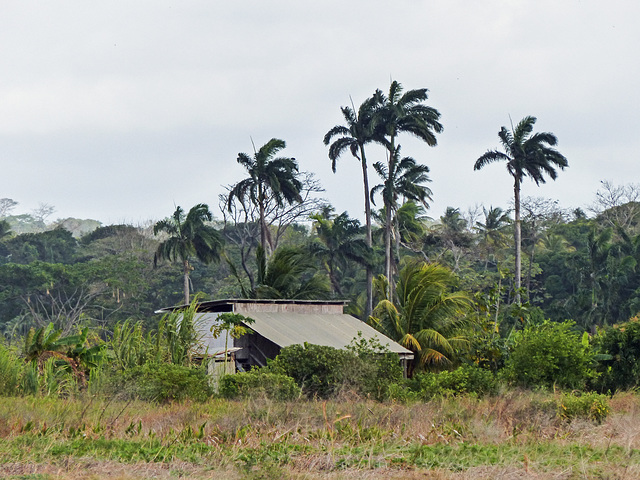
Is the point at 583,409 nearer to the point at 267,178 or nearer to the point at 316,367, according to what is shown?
the point at 316,367

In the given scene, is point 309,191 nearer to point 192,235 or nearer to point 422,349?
point 192,235

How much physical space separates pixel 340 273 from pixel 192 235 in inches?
603

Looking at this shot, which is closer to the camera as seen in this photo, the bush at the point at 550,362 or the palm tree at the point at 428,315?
the bush at the point at 550,362

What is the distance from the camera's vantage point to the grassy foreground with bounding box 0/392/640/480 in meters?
8.29

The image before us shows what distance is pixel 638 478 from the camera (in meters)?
7.79

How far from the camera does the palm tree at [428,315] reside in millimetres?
24797

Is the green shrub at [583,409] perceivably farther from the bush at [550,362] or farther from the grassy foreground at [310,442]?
the bush at [550,362]

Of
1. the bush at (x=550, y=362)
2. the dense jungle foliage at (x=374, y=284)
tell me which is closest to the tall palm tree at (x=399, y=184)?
the dense jungle foliage at (x=374, y=284)

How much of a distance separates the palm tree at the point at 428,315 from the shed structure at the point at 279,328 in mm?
1122

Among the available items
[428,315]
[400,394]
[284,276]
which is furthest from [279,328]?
[284,276]

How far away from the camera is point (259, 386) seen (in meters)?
16.2

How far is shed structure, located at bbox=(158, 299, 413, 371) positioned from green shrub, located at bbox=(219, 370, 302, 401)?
297 centimetres

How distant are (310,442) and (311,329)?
14205mm

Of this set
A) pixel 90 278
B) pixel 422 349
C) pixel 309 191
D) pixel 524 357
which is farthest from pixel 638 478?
pixel 90 278
